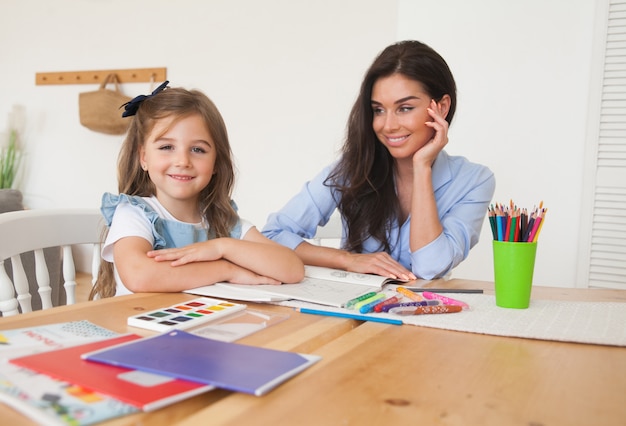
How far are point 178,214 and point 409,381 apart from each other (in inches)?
36.7

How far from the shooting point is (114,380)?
21.4 inches

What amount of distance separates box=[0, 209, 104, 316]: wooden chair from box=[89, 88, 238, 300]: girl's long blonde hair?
0.05m

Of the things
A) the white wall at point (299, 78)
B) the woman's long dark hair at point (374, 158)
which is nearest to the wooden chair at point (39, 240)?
the woman's long dark hair at point (374, 158)

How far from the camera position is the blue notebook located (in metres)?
0.56

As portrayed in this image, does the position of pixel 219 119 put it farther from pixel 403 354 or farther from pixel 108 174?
pixel 108 174

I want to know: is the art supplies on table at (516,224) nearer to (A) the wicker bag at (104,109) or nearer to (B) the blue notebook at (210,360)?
(B) the blue notebook at (210,360)

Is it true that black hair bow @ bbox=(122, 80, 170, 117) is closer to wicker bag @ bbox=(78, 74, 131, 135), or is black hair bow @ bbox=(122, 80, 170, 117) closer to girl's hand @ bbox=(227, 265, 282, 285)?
girl's hand @ bbox=(227, 265, 282, 285)

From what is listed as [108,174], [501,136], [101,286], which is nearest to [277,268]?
[101,286]

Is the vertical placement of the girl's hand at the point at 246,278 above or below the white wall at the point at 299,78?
below

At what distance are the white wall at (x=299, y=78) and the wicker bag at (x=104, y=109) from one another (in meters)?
0.12

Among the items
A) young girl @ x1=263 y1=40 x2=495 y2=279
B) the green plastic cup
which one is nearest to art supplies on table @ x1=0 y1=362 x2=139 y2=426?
the green plastic cup

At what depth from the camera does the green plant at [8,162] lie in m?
4.52

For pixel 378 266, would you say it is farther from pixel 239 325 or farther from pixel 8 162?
pixel 8 162

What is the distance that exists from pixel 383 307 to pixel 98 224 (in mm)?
721
